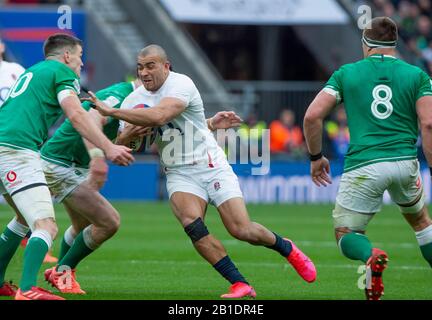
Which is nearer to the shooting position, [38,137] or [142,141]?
[38,137]

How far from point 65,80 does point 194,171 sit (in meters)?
1.72

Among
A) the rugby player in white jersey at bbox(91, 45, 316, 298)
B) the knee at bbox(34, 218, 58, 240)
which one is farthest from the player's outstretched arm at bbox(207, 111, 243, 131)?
the knee at bbox(34, 218, 58, 240)

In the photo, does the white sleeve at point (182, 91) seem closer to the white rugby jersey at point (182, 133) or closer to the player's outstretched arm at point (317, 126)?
the white rugby jersey at point (182, 133)

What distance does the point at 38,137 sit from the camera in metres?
9.66

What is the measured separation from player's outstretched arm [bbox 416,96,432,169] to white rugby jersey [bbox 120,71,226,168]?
83.4 inches

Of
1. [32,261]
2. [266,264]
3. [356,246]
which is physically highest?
[266,264]

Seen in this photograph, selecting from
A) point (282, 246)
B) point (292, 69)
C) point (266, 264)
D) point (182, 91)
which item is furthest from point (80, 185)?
point (292, 69)

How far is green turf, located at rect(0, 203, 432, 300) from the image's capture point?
1107 centimetres

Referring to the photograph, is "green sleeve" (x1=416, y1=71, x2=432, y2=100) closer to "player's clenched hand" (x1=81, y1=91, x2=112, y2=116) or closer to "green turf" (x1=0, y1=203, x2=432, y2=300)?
"green turf" (x1=0, y1=203, x2=432, y2=300)

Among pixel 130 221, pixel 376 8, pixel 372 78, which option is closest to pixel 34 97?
pixel 372 78

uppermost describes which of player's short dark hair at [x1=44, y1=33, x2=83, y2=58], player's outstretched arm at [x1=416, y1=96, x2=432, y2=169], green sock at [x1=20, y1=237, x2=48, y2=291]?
player's short dark hair at [x1=44, y1=33, x2=83, y2=58]

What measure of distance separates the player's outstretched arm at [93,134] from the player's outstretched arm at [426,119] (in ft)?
8.70

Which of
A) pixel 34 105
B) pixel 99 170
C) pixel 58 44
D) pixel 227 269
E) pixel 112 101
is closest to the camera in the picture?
pixel 99 170

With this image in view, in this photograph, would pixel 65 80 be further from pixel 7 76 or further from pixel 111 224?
pixel 7 76
